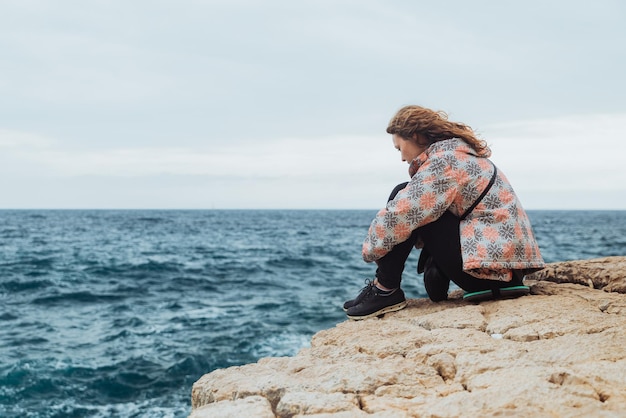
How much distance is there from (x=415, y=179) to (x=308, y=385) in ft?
5.12

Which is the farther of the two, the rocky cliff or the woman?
the woman

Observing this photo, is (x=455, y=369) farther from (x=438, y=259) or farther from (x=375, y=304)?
(x=375, y=304)

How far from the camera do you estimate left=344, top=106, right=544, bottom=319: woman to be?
11.6ft

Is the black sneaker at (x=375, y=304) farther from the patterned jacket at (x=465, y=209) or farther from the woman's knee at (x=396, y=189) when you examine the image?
the woman's knee at (x=396, y=189)

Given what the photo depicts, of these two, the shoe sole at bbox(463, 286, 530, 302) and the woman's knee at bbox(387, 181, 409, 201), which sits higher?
the woman's knee at bbox(387, 181, 409, 201)

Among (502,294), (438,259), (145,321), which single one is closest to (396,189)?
(438,259)

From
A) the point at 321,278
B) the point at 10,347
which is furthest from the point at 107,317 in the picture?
the point at 321,278

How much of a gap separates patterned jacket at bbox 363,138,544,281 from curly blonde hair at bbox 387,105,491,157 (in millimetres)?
69

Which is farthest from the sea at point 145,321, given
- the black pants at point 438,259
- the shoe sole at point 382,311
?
the black pants at point 438,259

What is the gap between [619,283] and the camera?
4125 mm

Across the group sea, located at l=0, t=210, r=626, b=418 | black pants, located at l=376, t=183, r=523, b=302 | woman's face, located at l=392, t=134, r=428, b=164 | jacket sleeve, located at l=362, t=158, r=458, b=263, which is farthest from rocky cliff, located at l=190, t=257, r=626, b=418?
sea, located at l=0, t=210, r=626, b=418

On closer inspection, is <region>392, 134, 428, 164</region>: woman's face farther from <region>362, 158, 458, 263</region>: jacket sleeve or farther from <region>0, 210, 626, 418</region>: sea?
<region>0, 210, 626, 418</region>: sea

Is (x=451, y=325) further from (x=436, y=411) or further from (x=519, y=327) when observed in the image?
(x=436, y=411)

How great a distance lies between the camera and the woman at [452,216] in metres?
3.52
